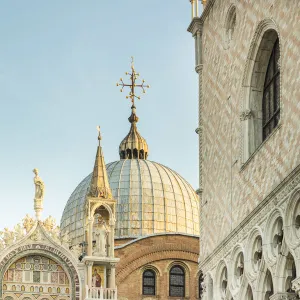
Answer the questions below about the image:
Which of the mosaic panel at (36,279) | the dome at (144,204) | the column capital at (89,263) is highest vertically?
the dome at (144,204)

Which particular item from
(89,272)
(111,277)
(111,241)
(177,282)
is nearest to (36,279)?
(89,272)

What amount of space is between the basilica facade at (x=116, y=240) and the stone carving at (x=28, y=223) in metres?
0.03

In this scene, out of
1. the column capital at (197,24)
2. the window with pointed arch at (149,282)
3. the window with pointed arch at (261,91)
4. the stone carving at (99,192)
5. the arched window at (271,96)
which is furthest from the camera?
the window with pointed arch at (149,282)

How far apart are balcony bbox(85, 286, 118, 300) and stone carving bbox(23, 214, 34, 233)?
9.09 ft

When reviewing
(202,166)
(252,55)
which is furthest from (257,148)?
(202,166)

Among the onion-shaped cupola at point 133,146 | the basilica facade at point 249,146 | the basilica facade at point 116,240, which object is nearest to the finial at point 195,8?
the basilica facade at point 249,146

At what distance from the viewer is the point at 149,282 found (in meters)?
41.2

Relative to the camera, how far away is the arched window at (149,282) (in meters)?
40.9

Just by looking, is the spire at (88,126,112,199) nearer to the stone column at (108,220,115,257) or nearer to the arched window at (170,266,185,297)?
the stone column at (108,220,115,257)

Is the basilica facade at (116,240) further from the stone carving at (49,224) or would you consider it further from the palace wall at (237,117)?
the palace wall at (237,117)

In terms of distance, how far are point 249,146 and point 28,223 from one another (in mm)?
12747

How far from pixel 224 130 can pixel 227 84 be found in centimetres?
107

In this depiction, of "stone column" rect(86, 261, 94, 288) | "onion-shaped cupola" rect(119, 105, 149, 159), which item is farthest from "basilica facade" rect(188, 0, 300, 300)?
"onion-shaped cupola" rect(119, 105, 149, 159)

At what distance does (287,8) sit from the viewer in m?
19.0
